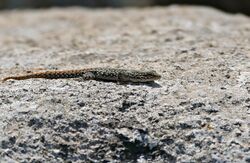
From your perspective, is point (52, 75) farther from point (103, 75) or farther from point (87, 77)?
point (103, 75)

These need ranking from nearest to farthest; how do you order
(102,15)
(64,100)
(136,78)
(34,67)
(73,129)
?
(73,129) < (64,100) < (136,78) < (34,67) < (102,15)

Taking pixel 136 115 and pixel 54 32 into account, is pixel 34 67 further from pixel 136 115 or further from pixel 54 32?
pixel 54 32

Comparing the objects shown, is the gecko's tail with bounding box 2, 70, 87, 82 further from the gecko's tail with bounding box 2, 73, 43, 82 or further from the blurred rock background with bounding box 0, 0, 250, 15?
the blurred rock background with bounding box 0, 0, 250, 15

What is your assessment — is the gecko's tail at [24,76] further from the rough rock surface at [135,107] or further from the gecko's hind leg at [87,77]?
the gecko's hind leg at [87,77]

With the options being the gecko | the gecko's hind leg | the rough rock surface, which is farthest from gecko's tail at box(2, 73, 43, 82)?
the gecko's hind leg

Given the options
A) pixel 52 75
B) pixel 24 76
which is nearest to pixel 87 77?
pixel 52 75

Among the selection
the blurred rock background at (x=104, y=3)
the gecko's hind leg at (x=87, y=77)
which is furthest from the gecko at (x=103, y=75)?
the blurred rock background at (x=104, y=3)

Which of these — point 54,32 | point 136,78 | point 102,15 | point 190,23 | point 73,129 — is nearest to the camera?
point 73,129

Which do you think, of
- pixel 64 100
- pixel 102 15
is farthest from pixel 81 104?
pixel 102 15
